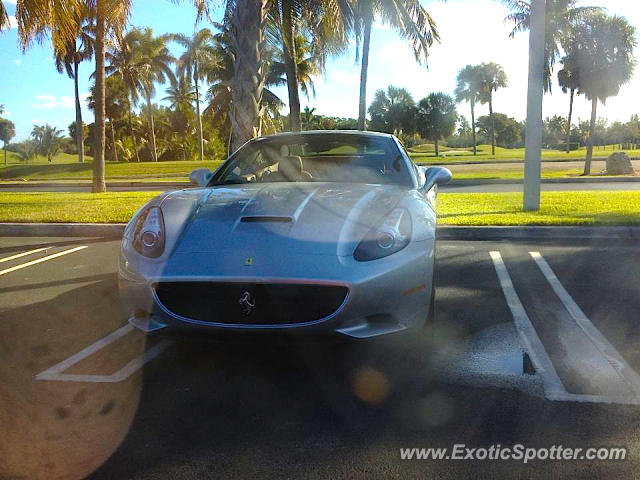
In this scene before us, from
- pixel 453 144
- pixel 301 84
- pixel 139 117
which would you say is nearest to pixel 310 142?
pixel 301 84

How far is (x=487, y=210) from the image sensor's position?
1012 cm

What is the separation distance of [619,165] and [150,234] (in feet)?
85.3

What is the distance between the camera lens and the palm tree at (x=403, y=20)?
17.4 m

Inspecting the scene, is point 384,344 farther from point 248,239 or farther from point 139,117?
point 139,117

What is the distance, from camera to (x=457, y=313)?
450cm

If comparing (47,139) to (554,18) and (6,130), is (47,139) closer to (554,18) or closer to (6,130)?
(6,130)

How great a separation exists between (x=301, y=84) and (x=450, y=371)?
32499 mm

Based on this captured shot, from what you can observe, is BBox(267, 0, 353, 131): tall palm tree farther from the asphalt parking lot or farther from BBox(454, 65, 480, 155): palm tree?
BBox(454, 65, 480, 155): palm tree

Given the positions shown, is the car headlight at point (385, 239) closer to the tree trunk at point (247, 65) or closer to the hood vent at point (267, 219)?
the hood vent at point (267, 219)

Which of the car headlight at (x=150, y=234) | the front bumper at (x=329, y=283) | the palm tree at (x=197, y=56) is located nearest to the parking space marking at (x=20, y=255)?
the car headlight at (x=150, y=234)

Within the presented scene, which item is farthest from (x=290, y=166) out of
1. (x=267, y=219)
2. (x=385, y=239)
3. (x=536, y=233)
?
(x=536, y=233)

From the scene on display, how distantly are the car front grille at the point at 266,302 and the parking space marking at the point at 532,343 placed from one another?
47.8 inches

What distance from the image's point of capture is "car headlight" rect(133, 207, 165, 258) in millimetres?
3297

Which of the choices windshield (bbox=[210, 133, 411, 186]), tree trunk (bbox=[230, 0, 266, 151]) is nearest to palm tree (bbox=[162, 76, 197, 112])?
tree trunk (bbox=[230, 0, 266, 151])
